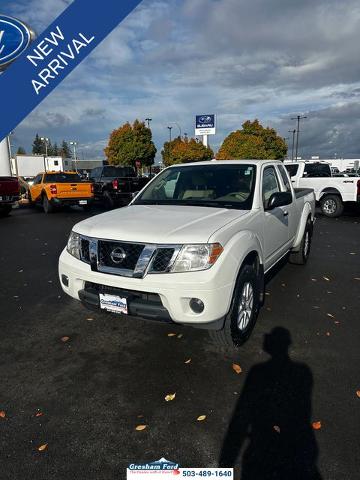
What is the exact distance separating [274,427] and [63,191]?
1403 centimetres

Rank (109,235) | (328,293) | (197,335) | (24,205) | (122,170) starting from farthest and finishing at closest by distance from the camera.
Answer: (24,205), (122,170), (328,293), (197,335), (109,235)

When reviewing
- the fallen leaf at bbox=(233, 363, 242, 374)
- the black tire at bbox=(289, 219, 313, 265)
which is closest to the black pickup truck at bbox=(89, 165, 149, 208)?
the black tire at bbox=(289, 219, 313, 265)

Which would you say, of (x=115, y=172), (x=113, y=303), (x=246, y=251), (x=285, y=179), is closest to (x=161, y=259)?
(x=113, y=303)

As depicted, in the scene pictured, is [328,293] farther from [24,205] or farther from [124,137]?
[124,137]

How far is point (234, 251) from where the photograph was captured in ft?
10.3

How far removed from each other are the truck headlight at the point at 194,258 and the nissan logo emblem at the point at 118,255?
504 mm

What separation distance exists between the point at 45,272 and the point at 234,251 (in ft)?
14.7

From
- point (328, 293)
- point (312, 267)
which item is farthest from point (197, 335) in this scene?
point (312, 267)

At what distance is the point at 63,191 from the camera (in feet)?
48.6

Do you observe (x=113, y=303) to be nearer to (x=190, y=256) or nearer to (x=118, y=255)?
(x=118, y=255)

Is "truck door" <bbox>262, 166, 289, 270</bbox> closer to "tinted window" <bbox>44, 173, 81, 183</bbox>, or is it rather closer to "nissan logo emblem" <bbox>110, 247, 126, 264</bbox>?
"nissan logo emblem" <bbox>110, 247, 126, 264</bbox>

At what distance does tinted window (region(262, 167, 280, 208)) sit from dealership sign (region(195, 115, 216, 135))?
1554 inches

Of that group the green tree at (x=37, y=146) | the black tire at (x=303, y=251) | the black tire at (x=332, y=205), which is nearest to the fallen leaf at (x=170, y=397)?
the black tire at (x=303, y=251)

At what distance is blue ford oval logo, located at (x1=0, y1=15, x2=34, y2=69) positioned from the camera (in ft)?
55.3
